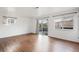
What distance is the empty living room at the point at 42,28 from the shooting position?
→ 398 cm

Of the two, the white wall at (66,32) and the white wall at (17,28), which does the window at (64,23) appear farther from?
the white wall at (17,28)

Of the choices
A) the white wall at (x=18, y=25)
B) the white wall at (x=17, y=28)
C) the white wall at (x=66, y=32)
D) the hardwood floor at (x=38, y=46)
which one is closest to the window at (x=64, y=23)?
the white wall at (x=66, y=32)

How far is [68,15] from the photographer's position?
5.16 metres

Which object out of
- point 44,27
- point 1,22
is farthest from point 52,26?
point 1,22

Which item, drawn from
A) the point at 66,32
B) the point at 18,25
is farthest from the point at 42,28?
the point at 66,32

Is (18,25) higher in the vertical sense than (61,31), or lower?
higher

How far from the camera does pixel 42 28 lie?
Answer: 834 cm

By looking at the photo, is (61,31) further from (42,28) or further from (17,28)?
(17,28)

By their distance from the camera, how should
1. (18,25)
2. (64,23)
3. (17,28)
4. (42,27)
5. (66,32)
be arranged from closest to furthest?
1. (66,32)
2. (64,23)
3. (17,28)
4. (18,25)
5. (42,27)

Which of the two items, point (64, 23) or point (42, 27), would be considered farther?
point (42, 27)

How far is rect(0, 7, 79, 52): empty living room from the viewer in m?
3.98

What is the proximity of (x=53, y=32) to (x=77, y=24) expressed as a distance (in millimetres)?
2215

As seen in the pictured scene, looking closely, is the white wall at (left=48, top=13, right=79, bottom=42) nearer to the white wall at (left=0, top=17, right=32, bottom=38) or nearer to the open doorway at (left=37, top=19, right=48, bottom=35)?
the open doorway at (left=37, top=19, right=48, bottom=35)
